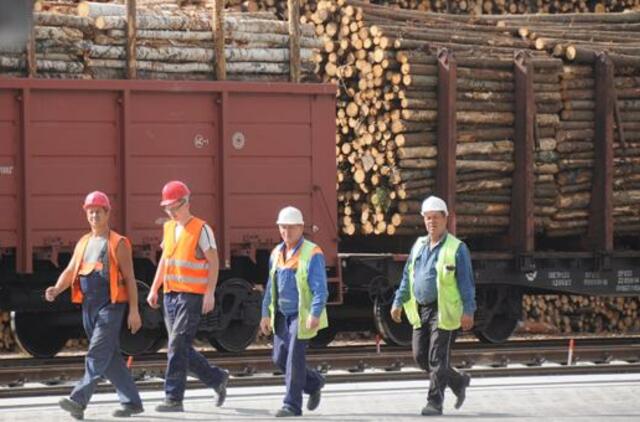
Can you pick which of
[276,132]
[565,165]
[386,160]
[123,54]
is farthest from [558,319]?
[123,54]

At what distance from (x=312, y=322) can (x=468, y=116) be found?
7200mm

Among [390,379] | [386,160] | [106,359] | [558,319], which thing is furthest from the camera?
A: [558,319]

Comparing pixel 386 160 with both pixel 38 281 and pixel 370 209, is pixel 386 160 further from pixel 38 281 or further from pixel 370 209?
pixel 38 281

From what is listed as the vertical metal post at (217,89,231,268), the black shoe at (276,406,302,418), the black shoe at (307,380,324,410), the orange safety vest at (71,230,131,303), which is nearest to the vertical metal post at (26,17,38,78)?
the vertical metal post at (217,89,231,268)

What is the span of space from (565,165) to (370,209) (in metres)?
2.47

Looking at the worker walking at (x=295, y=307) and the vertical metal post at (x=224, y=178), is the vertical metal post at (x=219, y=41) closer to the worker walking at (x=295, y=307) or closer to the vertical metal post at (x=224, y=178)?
the vertical metal post at (x=224, y=178)

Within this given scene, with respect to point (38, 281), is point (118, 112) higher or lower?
higher

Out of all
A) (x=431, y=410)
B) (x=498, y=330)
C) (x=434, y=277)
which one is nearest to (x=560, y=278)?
(x=498, y=330)

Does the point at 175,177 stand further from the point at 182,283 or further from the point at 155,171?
the point at 182,283

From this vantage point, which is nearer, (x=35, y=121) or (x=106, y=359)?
(x=106, y=359)

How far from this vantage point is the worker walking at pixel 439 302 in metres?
12.4

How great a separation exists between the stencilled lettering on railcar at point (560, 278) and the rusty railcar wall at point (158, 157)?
9.99ft

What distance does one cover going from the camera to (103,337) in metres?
12.1

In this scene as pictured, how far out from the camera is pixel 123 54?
54.9 ft
